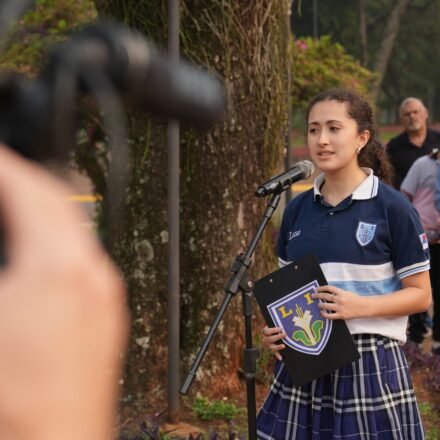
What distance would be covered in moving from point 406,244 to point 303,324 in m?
0.43

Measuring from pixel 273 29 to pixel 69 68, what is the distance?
423cm

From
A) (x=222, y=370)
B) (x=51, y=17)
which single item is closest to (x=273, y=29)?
(x=222, y=370)

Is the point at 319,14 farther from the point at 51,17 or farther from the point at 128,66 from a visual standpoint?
the point at 128,66

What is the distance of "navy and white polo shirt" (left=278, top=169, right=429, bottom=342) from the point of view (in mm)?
2904

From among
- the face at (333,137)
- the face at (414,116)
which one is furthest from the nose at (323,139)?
the face at (414,116)

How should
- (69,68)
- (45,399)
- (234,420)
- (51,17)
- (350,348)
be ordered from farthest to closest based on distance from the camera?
(51,17)
(234,420)
(350,348)
(69,68)
(45,399)

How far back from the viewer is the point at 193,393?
4.86m

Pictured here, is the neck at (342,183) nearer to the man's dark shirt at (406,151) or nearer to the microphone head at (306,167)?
the microphone head at (306,167)

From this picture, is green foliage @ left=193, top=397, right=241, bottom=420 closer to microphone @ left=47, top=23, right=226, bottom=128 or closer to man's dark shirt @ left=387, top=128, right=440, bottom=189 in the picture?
man's dark shirt @ left=387, top=128, right=440, bottom=189

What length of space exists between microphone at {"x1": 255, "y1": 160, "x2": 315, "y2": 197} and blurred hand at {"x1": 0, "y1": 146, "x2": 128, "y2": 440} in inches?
92.5

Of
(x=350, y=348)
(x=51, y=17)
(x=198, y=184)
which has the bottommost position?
(x=350, y=348)

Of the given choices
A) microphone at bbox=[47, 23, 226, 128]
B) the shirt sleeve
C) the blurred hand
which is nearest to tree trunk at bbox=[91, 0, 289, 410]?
the shirt sleeve

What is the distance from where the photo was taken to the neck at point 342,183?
3.04 metres

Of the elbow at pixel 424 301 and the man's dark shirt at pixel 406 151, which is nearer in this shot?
the elbow at pixel 424 301
